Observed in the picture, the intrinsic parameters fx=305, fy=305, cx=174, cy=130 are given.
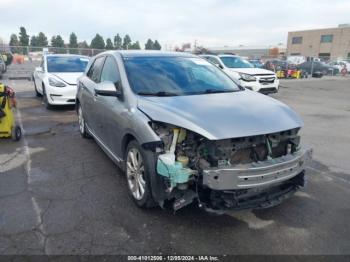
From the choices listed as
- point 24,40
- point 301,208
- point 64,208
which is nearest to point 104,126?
point 64,208

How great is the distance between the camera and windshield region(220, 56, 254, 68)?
1388 cm

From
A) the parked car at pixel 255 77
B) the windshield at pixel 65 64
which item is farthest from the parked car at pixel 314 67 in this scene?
the windshield at pixel 65 64

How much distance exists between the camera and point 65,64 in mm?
10125

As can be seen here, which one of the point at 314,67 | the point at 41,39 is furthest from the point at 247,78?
the point at 41,39

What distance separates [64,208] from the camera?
3514 mm

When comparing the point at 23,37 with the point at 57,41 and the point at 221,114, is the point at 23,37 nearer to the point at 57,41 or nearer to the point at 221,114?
the point at 57,41

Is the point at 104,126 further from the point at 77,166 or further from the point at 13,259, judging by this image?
the point at 13,259

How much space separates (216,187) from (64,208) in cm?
186

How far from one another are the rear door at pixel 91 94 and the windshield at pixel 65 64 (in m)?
4.41

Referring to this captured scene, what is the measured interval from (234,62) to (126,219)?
12074 millimetres

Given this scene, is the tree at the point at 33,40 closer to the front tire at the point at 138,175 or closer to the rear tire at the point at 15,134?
the rear tire at the point at 15,134

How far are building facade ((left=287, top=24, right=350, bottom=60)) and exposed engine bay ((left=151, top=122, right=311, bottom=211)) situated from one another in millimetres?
69685

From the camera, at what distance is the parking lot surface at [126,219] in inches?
113

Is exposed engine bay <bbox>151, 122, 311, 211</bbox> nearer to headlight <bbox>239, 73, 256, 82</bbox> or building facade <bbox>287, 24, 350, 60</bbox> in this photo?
headlight <bbox>239, 73, 256, 82</bbox>
